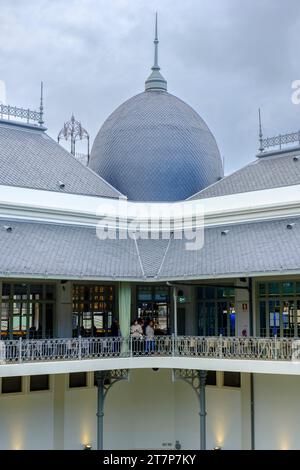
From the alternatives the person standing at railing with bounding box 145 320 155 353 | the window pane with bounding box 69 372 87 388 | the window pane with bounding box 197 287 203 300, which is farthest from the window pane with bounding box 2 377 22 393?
the window pane with bounding box 197 287 203 300

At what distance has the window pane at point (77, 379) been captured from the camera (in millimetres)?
25000

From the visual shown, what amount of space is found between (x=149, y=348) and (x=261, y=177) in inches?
331

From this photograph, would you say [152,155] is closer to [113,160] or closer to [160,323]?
[113,160]

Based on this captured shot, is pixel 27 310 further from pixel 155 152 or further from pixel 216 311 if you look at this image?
pixel 155 152

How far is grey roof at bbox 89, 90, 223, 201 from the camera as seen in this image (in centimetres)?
3003

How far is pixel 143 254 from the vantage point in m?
25.9

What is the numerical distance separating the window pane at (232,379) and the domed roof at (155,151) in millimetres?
8254

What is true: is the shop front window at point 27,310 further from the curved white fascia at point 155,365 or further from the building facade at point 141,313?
the curved white fascia at point 155,365

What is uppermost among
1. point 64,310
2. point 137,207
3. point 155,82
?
point 155,82

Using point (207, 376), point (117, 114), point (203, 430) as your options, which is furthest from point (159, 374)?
point (117, 114)

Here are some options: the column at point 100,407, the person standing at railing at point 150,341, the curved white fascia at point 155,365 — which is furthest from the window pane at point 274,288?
the column at point 100,407

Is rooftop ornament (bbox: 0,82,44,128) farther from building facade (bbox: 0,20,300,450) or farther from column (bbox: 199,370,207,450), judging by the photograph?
column (bbox: 199,370,207,450)

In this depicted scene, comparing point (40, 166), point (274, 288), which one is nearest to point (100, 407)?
point (274, 288)

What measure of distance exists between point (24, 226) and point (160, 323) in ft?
21.5
